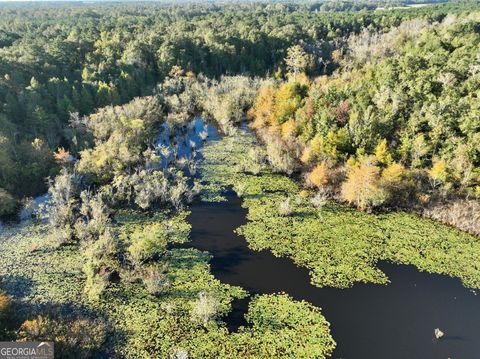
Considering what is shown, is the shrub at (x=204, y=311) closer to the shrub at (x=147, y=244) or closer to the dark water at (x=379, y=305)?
the dark water at (x=379, y=305)

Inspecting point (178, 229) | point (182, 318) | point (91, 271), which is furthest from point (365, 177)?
point (91, 271)

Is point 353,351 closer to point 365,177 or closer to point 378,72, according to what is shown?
point 365,177

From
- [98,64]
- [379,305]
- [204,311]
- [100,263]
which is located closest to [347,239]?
[379,305]

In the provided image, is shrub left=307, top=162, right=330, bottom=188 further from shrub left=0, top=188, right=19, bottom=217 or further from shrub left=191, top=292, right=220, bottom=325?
shrub left=0, top=188, right=19, bottom=217

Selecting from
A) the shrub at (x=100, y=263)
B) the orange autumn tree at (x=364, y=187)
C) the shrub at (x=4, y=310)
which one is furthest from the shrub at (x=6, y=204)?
the orange autumn tree at (x=364, y=187)

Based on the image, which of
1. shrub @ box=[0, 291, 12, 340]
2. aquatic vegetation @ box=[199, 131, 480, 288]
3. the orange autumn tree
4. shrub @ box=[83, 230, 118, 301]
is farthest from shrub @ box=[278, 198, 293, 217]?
shrub @ box=[0, 291, 12, 340]

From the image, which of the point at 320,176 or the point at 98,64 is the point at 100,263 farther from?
the point at 98,64
